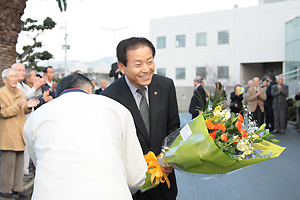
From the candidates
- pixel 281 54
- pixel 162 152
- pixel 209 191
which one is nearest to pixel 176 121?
pixel 162 152

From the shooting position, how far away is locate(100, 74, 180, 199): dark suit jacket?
9.15 feet

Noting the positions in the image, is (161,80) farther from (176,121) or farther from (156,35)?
(156,35)

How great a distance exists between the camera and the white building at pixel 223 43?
27422 mm

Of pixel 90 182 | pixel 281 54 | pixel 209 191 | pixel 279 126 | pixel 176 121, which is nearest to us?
pixel 90 182

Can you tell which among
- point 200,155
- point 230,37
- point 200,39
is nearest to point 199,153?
point 200,155

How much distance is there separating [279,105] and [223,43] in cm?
1942

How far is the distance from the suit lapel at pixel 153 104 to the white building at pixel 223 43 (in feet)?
88.0

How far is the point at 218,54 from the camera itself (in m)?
30.4

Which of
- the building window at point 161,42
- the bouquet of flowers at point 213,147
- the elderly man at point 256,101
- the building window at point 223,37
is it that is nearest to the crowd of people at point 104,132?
the bouquet of flowers at point 213,147

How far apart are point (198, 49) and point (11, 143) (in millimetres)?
28077

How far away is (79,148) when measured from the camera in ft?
5.15

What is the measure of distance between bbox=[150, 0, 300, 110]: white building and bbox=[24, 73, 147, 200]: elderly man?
2808cm

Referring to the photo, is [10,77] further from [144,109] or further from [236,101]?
[236,101]

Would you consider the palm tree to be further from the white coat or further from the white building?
the white building
